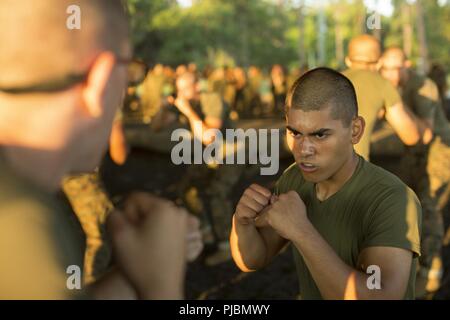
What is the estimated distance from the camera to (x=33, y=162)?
1.00m

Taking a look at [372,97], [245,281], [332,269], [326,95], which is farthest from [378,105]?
[245,281]

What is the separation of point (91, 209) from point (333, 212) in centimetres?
278

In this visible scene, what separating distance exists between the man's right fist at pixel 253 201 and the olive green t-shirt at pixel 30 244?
1.11m

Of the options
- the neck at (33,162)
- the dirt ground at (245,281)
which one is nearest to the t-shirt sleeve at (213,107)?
the dirt ground at (245,281)

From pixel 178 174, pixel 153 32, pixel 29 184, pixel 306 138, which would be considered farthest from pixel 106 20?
pixel 153 32

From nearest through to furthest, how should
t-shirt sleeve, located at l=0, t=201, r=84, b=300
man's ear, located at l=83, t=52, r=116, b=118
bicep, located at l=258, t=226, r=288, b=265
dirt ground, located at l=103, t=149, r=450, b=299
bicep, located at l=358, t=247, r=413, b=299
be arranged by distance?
t-shirt sleeve, located at l=0, t=201, r=84, b=300
man's ear, located at l=83, t=52, r=116, b=118
bicep, located at l=358, t=247, r=413, b=299
bicep, located at l=258, t=226, r=288, b=265
dirt ground, located at l=103, t=149, r=450, b=299

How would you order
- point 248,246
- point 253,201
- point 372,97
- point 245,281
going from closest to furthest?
point 253,201 → point 248,246 → point 372,97 → point 245,281

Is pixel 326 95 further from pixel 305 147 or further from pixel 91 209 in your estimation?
pixel 91 209

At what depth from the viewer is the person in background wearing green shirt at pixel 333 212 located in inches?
75.4

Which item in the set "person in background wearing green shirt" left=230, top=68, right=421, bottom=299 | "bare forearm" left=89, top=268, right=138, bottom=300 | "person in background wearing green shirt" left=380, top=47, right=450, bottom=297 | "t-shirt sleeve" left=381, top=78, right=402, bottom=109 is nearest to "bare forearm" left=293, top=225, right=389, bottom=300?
"person in background wearing green shirt" left=230, top=68, right=421, bottom=299

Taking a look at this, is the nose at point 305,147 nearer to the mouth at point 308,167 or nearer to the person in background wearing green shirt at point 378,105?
the mouth at point 308,167

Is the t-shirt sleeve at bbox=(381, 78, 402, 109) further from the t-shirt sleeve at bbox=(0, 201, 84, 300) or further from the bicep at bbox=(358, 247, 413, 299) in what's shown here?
the t-shirt sleeve at bbox=(0, 201, 84, 300)

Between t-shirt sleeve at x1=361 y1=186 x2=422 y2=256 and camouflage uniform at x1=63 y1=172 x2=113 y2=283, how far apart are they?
2.84 meters

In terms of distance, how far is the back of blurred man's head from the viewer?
3.28 feet
